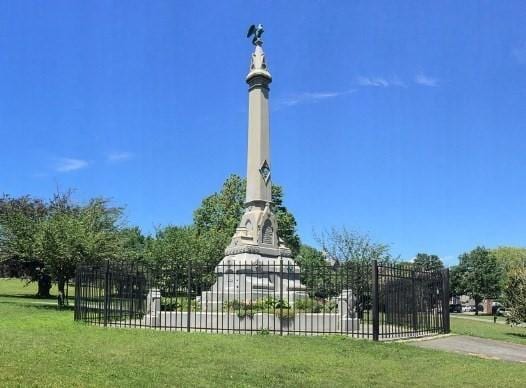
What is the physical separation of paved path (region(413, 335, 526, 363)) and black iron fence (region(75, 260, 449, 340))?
1.02 meters

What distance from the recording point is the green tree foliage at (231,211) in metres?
52.1

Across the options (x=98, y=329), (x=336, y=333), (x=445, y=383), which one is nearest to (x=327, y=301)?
(x=336, y=333)

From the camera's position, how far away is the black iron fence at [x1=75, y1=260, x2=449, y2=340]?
1617 centimetres

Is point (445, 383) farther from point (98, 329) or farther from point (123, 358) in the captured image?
point (98, 329)

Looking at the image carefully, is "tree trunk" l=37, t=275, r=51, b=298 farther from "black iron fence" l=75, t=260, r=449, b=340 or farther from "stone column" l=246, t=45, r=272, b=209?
"stone column" l=246, t=45, r=272, b=209

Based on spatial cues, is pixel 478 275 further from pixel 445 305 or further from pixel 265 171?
pixel 445 305

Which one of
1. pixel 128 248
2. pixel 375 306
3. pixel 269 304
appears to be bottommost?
pixel 269 304

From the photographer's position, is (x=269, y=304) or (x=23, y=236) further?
(x=23, y=236)

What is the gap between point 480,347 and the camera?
15.0m

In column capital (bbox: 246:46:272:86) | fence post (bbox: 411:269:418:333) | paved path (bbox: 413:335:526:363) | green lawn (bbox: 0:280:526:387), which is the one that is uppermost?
column capital (bbox: 246:46:272:86)

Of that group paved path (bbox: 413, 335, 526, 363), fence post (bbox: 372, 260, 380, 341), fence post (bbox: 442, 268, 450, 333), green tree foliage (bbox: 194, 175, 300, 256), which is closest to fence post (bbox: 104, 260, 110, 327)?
fence post (bbox: 372, 260, 380, 341)

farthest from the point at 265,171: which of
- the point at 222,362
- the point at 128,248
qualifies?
the point at 128,248

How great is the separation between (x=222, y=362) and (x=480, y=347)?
26.5ft

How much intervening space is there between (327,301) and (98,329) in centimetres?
789
